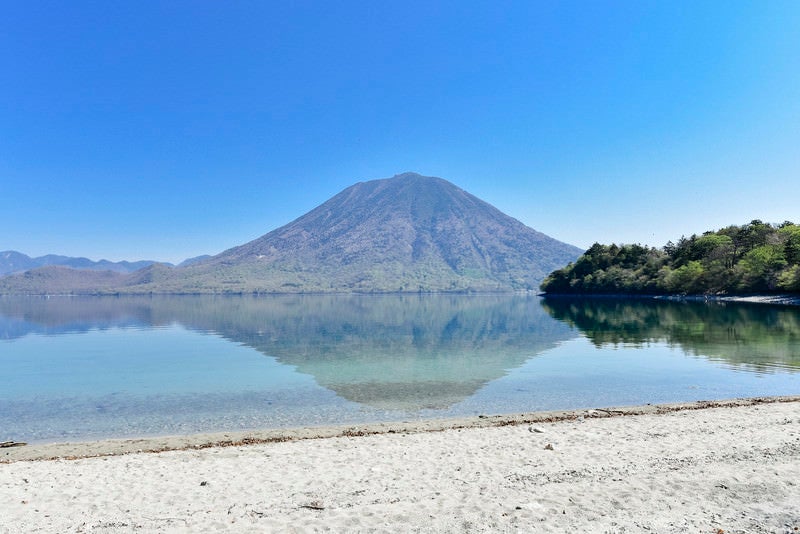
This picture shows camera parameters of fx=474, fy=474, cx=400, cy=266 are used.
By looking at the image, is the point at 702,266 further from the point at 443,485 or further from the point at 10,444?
the point at 10,444

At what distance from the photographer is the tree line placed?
79.8m

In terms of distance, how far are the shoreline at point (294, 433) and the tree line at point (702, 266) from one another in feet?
250

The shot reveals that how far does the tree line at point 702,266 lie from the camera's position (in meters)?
79.8

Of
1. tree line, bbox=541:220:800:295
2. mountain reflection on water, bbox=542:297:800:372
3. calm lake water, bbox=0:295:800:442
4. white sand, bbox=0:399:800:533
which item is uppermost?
tree line, bbox=541:220:800:295

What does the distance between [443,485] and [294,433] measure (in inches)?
236

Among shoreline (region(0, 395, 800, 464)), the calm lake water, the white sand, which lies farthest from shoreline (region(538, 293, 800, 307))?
the white sand

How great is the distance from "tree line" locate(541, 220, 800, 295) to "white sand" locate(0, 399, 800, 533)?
80.9m

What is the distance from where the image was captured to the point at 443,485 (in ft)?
26.5

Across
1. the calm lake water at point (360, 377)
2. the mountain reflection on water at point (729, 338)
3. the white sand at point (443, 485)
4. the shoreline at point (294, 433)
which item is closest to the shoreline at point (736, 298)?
the mountain reflection on water at point (729, 338)

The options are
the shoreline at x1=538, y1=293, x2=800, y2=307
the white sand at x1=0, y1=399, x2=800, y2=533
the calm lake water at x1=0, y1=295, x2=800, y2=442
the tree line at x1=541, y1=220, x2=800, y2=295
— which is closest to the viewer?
the white sand at x1=0, y1=399, x2=800, y2=533

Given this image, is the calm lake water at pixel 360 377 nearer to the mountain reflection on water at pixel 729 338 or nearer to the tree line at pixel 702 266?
the mountain reflection on water at pixel 729 338

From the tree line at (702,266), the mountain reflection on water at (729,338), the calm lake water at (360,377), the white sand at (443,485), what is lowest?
the calm lake water at (360,377)

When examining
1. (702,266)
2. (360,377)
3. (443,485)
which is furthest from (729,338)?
(702,266)

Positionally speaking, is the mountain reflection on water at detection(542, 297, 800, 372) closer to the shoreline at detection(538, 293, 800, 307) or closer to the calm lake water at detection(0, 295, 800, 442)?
the calm lake water at detection(0, 295, 800, 442)
